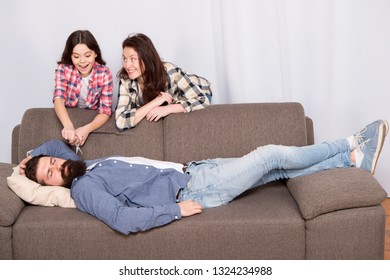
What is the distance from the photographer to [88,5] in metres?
3.45

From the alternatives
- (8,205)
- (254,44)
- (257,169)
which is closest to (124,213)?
(8,205)

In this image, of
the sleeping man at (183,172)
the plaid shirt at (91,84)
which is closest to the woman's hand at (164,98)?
the plaid shirt at (91,84)

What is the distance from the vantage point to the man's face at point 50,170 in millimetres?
2529

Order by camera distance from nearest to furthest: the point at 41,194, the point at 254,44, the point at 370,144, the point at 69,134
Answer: the point at 41,194 → the point at 370,144 → the point at 69,134 → the point at 254,44

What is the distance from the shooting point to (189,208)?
7.73ft

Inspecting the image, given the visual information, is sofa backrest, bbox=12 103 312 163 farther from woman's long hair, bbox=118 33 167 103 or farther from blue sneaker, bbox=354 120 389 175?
blue sneaker, bbox=354 120 389 175

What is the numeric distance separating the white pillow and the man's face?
0.04 metres

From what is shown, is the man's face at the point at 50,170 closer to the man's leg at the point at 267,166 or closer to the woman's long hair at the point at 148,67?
the man's leg at the point at 267,166

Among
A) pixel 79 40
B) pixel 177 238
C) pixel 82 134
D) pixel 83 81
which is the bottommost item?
pixel 177 238

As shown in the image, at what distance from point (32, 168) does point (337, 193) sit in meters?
1.30

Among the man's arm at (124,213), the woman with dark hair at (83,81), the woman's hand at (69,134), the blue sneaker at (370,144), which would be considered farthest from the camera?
the woman with dark hair at (83,81)

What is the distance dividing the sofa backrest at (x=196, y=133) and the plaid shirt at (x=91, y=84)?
132 millimetres

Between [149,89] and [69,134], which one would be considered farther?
[149,89]

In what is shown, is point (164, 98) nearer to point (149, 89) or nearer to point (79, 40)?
point (149, 89)
